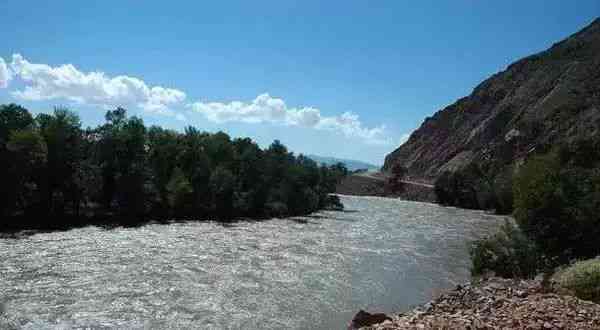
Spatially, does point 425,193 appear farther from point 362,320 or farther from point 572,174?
point 362,320

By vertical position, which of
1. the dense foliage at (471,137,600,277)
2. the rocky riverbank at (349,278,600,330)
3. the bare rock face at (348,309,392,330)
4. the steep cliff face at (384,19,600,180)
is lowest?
the bare rock face at (348,309,392,330)

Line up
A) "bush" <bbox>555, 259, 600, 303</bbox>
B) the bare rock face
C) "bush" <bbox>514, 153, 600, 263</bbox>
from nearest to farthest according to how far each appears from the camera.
Result: "bush" <bbox>555, 259, 600, 303</bbox> < the bare rock face < "bush" <bbox>514, 153, 600, 263</bbox>

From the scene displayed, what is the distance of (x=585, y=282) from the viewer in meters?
16.2

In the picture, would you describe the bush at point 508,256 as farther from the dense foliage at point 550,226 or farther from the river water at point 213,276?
the river water at point 213,276

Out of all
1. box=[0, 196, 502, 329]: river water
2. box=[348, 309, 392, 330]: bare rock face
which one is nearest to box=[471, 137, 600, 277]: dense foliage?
box=[0, 196, 502, 329]: river water

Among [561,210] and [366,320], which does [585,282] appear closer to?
[366,320]


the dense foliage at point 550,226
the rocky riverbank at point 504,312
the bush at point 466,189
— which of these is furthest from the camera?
the bush at point 466,189

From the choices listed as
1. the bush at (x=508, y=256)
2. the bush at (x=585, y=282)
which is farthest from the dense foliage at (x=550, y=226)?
the bush at (x=585, y=282)

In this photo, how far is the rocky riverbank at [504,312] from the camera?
12.1m

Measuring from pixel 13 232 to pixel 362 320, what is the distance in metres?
35.0

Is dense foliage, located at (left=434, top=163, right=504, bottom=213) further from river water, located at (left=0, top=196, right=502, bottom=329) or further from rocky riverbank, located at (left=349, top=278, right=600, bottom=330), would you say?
rocky riverbank, located at (left=349, top=278, right=600, bottom=330)

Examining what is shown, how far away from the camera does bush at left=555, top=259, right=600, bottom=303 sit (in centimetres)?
1581

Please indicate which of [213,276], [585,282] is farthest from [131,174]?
[585,282]

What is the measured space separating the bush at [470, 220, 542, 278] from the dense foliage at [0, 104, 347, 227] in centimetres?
3905
